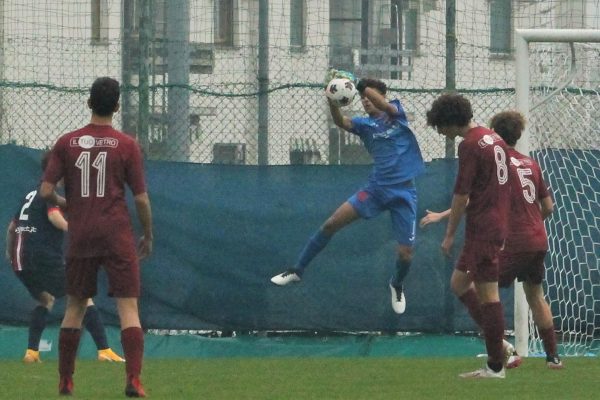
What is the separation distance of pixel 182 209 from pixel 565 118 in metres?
3.73

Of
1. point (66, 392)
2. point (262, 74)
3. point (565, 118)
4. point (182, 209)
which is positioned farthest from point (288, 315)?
point (66, 392)

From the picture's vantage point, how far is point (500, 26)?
14.1 m

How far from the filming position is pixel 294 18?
13953mm

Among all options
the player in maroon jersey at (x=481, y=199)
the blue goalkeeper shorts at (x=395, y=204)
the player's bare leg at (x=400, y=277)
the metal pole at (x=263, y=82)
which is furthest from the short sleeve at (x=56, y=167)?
the metal pole at (x=263, y=82)

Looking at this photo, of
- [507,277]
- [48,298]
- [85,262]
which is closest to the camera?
[85,262]

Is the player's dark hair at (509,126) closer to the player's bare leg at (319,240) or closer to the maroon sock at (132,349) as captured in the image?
the player's bare leg at (319,240)

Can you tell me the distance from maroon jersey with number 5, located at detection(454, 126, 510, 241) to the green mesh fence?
14.9ft

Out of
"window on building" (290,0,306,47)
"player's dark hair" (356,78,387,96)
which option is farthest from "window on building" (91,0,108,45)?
"player's dark hair" (356,78,387,96)

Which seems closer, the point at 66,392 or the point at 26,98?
the point at 66,392

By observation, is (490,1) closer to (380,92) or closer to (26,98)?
(380,92)

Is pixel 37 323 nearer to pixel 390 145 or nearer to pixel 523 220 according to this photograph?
pixel 390 145

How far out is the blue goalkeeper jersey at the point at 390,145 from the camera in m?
12.8

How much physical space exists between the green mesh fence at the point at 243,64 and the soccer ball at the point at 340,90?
152 cm

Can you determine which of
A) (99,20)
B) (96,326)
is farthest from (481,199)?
(99,20)
